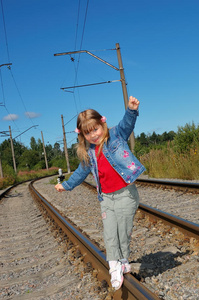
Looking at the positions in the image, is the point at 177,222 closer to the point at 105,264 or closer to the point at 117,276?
the point at 105,264

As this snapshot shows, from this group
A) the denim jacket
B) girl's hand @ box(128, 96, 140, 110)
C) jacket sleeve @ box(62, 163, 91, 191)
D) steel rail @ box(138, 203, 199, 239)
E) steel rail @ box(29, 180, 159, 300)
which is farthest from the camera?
steel rail @ box(138, 203, 199, 239)

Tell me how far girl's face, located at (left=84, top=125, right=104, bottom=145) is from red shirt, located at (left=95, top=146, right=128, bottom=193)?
9cm

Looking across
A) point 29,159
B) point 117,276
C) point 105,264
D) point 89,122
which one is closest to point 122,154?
point 89,122

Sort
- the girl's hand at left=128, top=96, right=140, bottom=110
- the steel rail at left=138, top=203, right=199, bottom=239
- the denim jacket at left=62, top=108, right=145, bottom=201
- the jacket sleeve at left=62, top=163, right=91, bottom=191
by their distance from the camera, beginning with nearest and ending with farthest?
the girl's hand at left=128, top=96, right=140, bottom=110
the denim jacket at left=62, top=108, right=145, bottom=201
the jacket sleeve at left=62, top=163, right=91, bottom=191
the steel rail at left=138, top=203, right=199, bottom=239

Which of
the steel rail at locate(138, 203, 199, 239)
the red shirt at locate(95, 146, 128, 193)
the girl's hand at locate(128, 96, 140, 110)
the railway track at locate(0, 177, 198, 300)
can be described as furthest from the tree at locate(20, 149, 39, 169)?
the girl's hand at locate(128, 96, 140, 110)

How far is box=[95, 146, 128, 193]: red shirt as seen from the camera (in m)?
2.63

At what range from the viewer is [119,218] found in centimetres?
263

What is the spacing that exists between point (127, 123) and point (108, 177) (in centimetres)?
48

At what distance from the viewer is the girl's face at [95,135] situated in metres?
2.65

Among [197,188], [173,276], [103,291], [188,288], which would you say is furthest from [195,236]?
[197,188]

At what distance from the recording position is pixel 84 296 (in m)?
2.75

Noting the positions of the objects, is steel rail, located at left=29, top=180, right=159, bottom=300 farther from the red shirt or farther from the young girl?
the red shirt

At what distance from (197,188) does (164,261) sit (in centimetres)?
422

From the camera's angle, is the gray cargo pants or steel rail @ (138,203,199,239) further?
steel rail @ (138,203,199,239)
